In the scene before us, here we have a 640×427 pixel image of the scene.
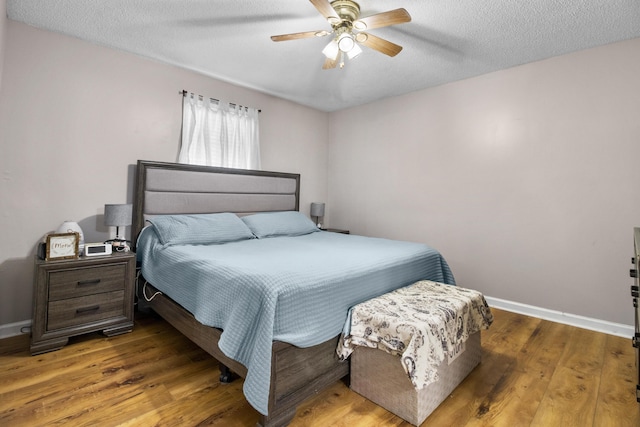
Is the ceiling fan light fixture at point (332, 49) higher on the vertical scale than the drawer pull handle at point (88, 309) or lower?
higher

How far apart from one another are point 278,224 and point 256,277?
6.16 feet

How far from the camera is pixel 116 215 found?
2.56 m

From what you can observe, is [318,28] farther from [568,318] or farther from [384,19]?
[568,318]

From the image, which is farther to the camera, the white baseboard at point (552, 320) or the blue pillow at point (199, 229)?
the blue pillow at point (199, 229)

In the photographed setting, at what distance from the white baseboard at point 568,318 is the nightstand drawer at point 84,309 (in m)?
3.55

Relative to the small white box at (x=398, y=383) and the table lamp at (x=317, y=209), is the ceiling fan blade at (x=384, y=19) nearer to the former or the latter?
the small white box at (x=398, y=383)

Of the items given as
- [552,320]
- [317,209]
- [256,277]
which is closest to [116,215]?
[256,277]

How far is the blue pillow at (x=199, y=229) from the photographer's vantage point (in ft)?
8.73

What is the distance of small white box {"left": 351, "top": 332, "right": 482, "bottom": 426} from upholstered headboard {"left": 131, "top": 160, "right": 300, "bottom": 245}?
90.1 inches

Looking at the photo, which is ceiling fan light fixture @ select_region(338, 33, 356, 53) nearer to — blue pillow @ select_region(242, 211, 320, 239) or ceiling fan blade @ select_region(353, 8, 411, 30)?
ceiling fan blade @ select_region(353, 8, 411, 30)

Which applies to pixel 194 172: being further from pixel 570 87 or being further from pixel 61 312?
pixel 570 87

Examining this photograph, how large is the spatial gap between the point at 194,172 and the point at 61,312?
5.39 ft

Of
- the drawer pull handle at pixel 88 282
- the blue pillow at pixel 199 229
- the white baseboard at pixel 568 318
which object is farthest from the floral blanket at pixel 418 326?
the drawer pull handle at pixel 88 282

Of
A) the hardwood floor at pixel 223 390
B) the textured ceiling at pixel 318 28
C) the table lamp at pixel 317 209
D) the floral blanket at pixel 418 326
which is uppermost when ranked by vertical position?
the textured ceiling at pixel 318 28
